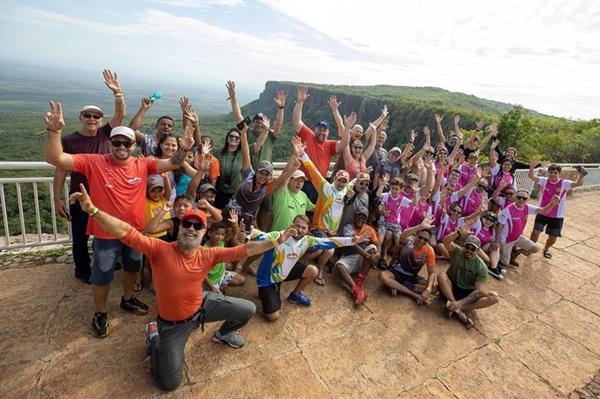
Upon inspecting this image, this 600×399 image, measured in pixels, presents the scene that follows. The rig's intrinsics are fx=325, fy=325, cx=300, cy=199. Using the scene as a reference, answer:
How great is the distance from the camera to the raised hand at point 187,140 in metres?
3.51

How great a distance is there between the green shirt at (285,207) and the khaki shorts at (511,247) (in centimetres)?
420

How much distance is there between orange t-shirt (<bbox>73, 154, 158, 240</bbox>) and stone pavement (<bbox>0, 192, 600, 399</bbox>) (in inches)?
46.1

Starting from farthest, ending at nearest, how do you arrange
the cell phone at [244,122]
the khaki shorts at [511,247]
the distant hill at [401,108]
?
the distant hill at [401,108] < the khaki shorts at [511,247] < the cell phone at [244,122]

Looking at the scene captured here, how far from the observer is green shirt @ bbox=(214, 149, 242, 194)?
467cm

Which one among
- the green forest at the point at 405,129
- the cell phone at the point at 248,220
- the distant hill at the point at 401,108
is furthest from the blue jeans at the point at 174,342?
the distant hill at the point at 401,108

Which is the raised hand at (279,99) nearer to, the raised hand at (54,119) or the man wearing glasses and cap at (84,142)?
the man wearing glasses and cap at (84,142)

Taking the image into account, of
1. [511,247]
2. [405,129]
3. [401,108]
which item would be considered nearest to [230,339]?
Answer: [511,247]

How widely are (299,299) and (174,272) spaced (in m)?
1.97

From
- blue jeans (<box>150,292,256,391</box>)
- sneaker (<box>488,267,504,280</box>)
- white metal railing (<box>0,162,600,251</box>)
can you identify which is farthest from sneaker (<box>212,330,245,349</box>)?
sneaker (<box>488,267,504,280</box>)

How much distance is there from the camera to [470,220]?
5.51 meters

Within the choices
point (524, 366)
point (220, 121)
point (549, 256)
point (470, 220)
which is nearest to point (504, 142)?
point (549, 256)

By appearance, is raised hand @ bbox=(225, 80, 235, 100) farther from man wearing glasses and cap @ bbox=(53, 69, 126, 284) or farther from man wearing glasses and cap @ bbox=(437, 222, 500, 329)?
man wearing glasses and cap @ bbox=(437, 222, 500, 329)

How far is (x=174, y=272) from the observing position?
279 centimetres

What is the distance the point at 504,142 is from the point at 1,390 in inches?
1156
